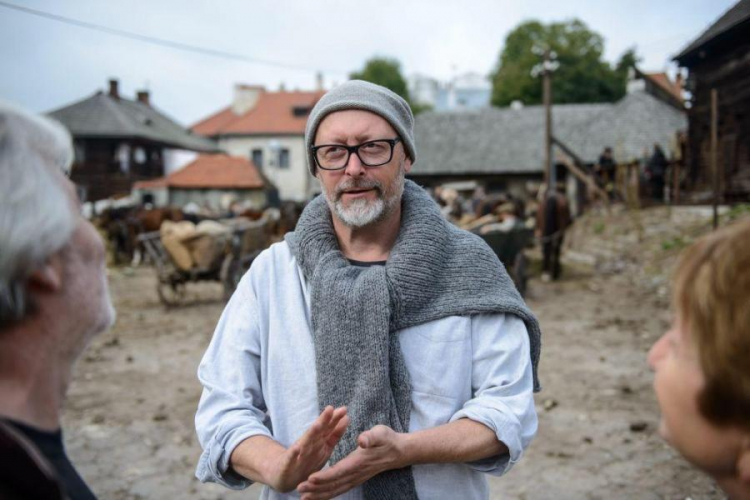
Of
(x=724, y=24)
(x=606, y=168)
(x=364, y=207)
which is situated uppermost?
(x=724, y=24)

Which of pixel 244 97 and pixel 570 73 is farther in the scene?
pixel 244 97

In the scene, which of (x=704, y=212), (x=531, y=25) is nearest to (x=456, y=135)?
(x=531, y=25)

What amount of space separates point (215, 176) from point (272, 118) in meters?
12.4

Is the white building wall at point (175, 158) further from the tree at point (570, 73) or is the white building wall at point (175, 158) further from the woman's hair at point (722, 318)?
the woman's hair at point (722, 318)

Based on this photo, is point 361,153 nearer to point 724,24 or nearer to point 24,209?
point 24,209

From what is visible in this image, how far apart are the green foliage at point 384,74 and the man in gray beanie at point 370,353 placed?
2108 inches

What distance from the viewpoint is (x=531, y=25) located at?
51656 mm

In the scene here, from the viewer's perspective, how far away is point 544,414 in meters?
5.26

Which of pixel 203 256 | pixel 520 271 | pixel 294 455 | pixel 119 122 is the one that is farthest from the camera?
pixel 119 122

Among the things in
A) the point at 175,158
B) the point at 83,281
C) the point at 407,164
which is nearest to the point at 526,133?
the point at 175,158

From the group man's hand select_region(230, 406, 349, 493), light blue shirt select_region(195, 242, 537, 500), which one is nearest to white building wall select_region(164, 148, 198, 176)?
light blue shirt select_region(195, 242, 537, 500)

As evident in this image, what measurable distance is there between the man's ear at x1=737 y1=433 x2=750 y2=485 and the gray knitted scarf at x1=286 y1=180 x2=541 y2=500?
2.82ft

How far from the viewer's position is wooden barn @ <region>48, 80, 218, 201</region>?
37.8 m

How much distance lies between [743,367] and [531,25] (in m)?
55.6
